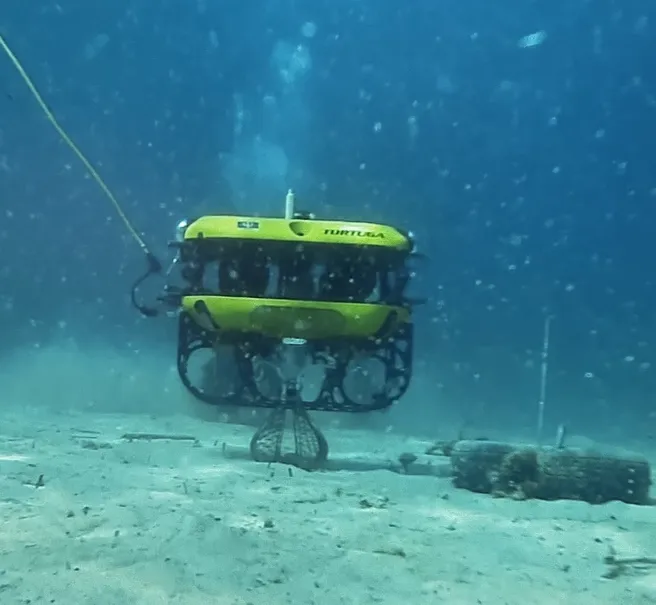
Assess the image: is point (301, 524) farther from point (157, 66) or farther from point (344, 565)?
point (157, 66)

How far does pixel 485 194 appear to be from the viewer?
57.1 metres

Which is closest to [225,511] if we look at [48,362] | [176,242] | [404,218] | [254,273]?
[254,273]

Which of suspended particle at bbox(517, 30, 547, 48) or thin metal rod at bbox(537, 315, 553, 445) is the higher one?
suspended particle at bbox(517, 30, 547, 48)

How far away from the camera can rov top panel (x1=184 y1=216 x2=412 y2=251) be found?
518cm

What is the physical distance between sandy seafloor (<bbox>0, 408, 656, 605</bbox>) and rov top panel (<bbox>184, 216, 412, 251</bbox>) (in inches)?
62.4

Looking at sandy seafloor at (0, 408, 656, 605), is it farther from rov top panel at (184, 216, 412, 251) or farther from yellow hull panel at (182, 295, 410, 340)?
rov top panel at (184, 216, 412, 251)

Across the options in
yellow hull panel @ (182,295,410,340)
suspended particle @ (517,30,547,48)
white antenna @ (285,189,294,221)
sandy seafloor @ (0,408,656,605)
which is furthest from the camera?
suspended particle @ (517,30,547,48)

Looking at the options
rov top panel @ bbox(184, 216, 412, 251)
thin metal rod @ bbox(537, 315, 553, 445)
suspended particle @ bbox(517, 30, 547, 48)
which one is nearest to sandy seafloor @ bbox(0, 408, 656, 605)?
rov top panel @ bbox(184, 216, 412, 251)

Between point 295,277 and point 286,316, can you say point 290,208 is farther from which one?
point 286,316

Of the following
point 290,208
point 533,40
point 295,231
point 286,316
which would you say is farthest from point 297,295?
point 533,40

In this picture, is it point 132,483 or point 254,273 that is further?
point 254,273

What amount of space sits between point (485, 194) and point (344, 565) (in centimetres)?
5654

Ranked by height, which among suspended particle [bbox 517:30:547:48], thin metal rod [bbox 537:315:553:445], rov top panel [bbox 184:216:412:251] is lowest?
thin metal rod [bbox 537:315:553:445]

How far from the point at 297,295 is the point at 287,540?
2731 mm
